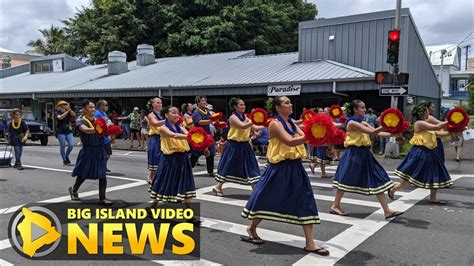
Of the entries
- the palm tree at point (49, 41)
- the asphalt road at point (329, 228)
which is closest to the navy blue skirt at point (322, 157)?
the asphalt road at point (329, 228)

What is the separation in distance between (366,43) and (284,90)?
4211 millimetres

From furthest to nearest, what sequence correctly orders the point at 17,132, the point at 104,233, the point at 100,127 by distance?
the point at 17,132 → the point at 100,127 → the point at 104,233

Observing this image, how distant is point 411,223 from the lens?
19.9ft

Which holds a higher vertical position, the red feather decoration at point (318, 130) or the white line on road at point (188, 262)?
the red feather decoration at point (318, 130)

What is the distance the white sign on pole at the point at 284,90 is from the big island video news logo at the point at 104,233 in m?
10.9

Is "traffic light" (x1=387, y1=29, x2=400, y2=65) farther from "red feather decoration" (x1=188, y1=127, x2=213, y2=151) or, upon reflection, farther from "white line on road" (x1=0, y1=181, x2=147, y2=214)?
"red feather decoration" (x1=188, y1=127, x2=213, y2=151)

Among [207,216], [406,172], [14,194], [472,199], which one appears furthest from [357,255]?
[14,194]

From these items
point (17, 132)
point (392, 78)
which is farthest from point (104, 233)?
point (392, 78)

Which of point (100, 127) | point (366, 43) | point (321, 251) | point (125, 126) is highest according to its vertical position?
point (366, 43)

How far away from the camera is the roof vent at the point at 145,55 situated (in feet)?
97.8

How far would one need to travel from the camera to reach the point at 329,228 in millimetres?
5824

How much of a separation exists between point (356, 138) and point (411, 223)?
58.0 inches

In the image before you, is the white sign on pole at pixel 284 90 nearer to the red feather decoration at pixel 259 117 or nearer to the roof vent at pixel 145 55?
the red feather decoration at pixel 259 117

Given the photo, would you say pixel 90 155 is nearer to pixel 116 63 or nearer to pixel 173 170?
pixel 173 170
